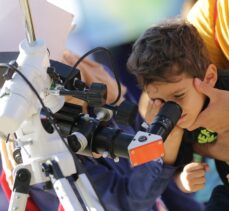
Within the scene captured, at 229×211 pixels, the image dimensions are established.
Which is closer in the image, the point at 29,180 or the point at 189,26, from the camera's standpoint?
the point at 29,180

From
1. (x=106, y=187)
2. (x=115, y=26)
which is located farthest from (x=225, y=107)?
(x=115, y=26)

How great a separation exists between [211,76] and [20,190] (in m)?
0.66

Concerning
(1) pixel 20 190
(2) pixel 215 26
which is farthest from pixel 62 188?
(2) pixel 215 26

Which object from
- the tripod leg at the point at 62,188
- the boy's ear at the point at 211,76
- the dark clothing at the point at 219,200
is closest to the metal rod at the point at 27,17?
the tripod leg at the point at 62,188

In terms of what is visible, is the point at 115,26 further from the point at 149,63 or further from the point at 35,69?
the point at 35,69

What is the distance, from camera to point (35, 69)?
732 mm

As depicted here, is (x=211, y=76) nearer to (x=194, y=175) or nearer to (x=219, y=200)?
(x=194, y=175)

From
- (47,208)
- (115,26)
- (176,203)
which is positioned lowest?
(176,203)

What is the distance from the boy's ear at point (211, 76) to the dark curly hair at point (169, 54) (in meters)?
0.01

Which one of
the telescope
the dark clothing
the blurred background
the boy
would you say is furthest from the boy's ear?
the blurred background

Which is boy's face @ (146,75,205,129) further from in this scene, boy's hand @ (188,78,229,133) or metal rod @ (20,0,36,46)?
metal rod @ (20,0,36,46)

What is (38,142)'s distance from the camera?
76 centimetres

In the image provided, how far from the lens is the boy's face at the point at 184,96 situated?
1152mm

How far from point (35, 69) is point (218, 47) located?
0.71 meters
